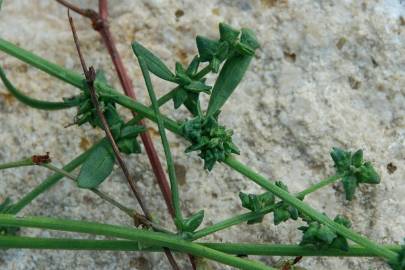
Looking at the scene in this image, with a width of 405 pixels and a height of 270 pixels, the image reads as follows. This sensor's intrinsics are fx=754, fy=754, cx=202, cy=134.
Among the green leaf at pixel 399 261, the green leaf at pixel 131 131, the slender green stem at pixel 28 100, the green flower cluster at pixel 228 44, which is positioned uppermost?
the slender green stem at pixel 28 100

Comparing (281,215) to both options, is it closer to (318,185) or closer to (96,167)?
(318,185)

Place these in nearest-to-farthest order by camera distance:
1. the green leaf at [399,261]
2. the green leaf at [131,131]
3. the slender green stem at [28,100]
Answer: the green leaf at [399,261]
the green leaf at [131,131]
the slender green stem at [28,100]

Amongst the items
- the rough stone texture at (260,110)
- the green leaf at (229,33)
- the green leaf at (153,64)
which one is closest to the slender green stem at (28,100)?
the rough stone texture at (260,110)

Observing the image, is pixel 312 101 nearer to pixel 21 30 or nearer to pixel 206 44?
pixel 206 44

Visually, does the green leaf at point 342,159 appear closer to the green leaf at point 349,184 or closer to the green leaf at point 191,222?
the green leaf at point 349,184

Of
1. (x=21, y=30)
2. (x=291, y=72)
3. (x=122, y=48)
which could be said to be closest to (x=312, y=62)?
(x=291, y=72)

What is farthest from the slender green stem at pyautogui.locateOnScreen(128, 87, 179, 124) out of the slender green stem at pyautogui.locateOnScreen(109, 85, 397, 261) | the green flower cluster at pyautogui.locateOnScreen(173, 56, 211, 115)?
the slender green stem at pyautogui.locateOnScreen(109, 85, 397, 261)
